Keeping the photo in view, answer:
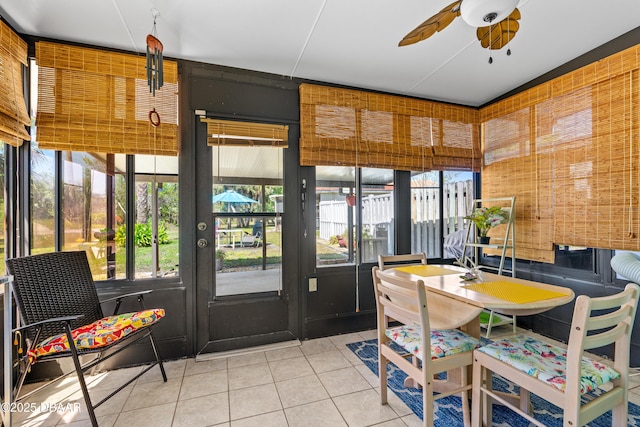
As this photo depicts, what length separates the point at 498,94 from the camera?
331 cm

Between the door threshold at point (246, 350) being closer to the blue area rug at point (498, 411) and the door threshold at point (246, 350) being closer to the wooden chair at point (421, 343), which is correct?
the blue area rug at point (498, 411)

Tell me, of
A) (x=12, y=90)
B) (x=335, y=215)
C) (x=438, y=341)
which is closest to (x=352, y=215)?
(x=335, y=215)

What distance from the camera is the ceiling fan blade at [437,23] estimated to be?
143 centimetres

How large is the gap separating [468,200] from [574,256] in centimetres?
121

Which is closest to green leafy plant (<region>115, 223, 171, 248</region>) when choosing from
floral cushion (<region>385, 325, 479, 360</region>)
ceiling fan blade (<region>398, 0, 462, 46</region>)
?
floral cushion (<region>385, 325, 479, 360</region>)

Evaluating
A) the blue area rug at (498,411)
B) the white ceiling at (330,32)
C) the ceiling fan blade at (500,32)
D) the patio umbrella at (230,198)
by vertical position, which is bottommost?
the blue area rug at (498,411)

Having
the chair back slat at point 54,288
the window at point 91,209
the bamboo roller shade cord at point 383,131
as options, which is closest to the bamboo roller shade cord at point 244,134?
the bamboo roller shade cord at point 383,131

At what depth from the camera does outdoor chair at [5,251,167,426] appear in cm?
170

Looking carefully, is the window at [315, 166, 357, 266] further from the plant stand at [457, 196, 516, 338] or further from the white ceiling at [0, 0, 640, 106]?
the plant stand at [457, 196, 516, 338]

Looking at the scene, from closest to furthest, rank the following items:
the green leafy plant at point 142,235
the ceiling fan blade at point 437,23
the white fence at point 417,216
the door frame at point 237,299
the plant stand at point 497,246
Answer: the ceiling fan blade at point 437,23 < the green leafy plant at point 142,235 < the door frame at point 237,299 < the plant stand at point 497,246 < the white fence at point 417,216

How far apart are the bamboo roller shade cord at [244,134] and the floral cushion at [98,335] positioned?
153 cm

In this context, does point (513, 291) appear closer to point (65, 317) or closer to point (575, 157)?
point (575, 157)

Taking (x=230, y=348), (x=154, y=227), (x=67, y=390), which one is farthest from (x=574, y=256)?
(x=67, y=390)

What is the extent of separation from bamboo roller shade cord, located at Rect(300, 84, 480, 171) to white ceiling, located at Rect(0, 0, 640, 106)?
274 mm
